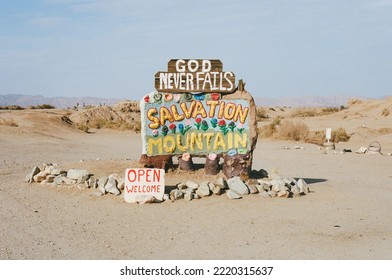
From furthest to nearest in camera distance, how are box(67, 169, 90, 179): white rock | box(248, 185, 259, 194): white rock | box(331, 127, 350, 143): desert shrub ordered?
box(331, 127, 350, 143): desert shrub, box(67, 169, 90, 179): white rock, box(248, 185, 259, 194): white rock

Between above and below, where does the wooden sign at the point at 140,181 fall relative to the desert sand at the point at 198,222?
above

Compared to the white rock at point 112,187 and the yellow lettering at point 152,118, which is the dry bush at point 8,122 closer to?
the yellow lettering at point 152,118

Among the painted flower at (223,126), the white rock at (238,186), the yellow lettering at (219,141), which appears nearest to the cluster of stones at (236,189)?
the white rock at (238,186)

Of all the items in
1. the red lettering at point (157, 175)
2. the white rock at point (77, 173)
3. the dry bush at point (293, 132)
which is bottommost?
the dry bush at point (293, 132)

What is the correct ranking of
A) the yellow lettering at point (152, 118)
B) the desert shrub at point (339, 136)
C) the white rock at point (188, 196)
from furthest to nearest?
the desert shrub at point (339, 136) < the yellow lettering at point (152, 118) < the white rock at point (188, 196)

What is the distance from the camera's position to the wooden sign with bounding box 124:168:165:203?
1218cm

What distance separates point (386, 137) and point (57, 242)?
26.7 metres

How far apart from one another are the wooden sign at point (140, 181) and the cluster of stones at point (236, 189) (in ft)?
1.50

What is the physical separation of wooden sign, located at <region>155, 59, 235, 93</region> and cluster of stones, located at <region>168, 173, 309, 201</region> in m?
2.40

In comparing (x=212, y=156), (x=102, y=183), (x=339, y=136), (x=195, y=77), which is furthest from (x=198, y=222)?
(x=339, y=136)

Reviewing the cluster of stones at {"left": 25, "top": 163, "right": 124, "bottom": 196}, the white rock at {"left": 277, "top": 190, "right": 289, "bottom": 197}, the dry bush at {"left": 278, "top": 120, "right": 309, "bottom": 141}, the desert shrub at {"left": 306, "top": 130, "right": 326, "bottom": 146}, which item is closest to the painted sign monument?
the cluster of stones at {"left": 25, "top": 163, "right": 124, "bottom": 196}

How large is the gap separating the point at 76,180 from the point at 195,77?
3.92m

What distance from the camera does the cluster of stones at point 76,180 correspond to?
12.9 metres

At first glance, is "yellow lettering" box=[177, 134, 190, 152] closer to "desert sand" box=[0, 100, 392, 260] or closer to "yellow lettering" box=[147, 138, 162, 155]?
"yellow lettering" box=[147, 138, 162, 155]
